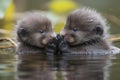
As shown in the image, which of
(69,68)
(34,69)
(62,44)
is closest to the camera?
(34,69)

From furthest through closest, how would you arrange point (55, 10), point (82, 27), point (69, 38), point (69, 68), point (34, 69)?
point (55, 10), point (82, 27), point (69, 38), point (69, 68), point (34, 69)

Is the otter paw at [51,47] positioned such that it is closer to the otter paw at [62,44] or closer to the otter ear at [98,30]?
the otter paw at [62,44]

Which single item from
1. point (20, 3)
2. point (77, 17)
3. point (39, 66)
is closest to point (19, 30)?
point (77, 17)

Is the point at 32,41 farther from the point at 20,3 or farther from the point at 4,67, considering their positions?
the point at 20,3

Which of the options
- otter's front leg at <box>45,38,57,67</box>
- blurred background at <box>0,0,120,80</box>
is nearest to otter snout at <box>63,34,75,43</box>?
otter's front leg at <box>45,38,57,67</box>

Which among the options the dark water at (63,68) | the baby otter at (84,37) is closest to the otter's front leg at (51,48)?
the baby otter at (84,37)

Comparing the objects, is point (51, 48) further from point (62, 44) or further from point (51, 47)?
point (62, 44)

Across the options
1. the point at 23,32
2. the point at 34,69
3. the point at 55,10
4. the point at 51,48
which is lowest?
the point at 34,69

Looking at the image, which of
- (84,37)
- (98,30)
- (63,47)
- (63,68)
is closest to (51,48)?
(63,47)
